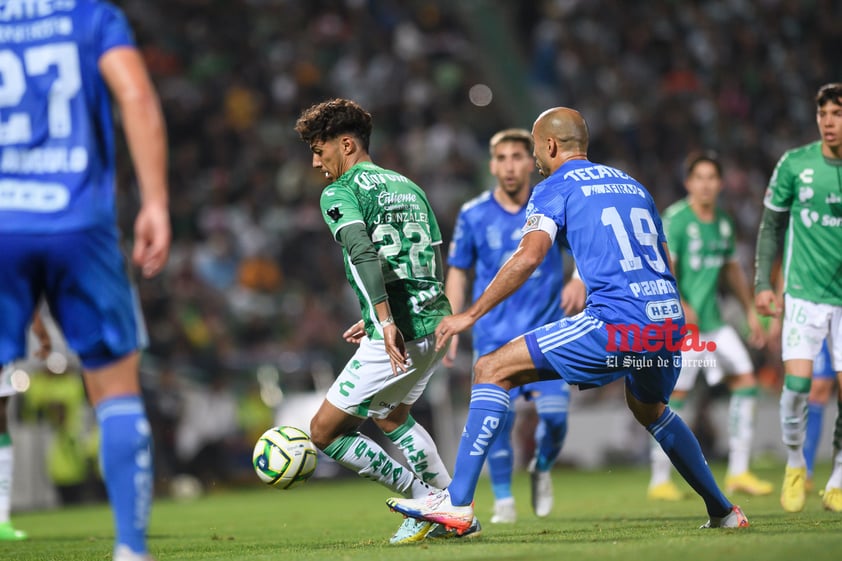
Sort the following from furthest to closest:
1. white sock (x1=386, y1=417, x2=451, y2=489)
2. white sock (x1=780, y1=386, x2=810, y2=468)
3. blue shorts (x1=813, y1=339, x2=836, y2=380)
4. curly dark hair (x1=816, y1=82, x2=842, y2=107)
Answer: blue shorts (x1=813, y1=339, x2=836, y2=380) → white sock (x1=780, y1=386, x2=810, y2=468) → curly dark hair (x1=816, y1=82, x2=842, y2=107) → white sock (x1=386, y1=417, x2=451, y2=489)

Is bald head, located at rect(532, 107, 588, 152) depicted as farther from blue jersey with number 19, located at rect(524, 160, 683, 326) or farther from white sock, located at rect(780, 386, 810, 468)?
white sock, located at rect(780, 386, 810, 468)

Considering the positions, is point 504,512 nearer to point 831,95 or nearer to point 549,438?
point 549,438

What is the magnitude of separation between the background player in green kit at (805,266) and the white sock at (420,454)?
2664 millimetres

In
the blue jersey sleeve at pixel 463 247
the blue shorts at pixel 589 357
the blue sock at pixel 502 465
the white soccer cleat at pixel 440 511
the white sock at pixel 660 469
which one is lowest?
the white sock at pixel 660 469

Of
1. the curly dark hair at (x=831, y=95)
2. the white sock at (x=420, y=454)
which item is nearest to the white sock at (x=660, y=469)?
the curly dark hair at (x=831, y=95)

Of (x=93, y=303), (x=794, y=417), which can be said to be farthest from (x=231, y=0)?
(x=93, y=303)

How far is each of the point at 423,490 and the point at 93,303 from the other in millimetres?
3096

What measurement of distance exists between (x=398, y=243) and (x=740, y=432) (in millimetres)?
5372

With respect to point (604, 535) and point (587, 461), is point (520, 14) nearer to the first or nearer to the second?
point (587, 461)

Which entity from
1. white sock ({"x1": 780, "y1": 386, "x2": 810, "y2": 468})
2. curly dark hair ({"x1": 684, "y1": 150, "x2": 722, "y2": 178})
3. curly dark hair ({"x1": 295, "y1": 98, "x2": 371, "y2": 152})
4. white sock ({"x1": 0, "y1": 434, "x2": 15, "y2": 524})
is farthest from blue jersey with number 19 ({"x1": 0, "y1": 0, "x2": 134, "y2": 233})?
curly dark hair ({"x1": 684, "y1": 150, "x2": 722, "y2": 178})

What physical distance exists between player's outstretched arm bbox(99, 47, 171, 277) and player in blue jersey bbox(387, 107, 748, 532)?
213 cm

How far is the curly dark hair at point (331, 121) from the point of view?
693cm

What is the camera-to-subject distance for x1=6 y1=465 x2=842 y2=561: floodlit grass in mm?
5602

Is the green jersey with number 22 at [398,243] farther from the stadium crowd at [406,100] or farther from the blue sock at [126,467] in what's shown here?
the stadium crowd at [406,100]
